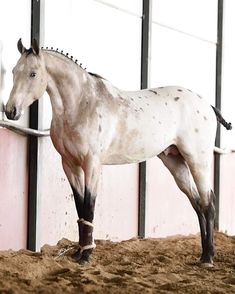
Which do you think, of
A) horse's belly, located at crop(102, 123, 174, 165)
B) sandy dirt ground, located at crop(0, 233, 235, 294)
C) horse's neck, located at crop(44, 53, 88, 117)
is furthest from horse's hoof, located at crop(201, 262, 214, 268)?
horse's neck, located at crop(44, 53, 88, 117)

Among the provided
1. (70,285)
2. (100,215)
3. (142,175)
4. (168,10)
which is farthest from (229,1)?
(70,285)

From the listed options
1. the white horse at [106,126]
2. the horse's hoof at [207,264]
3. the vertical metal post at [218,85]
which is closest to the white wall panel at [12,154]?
the white horse at [106,126]

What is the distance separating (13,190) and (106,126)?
1.05 meters

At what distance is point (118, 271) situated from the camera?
14.0ft

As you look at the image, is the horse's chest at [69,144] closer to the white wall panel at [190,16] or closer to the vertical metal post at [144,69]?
the vertical metal post at [144,69]

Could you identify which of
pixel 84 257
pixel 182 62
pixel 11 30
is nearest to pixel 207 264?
pixel 84 257

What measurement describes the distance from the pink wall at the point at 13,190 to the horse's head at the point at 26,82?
2.61ft

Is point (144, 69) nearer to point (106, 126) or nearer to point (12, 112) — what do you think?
point (106, 126)

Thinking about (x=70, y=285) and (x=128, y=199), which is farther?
(x=128, y=199)

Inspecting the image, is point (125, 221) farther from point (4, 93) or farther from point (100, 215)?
point (4, 93)

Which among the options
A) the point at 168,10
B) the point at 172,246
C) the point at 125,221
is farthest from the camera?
the point at 168,10

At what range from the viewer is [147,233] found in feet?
21.7

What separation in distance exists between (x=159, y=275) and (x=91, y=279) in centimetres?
59

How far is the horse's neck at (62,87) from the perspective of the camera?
14.3 ft
